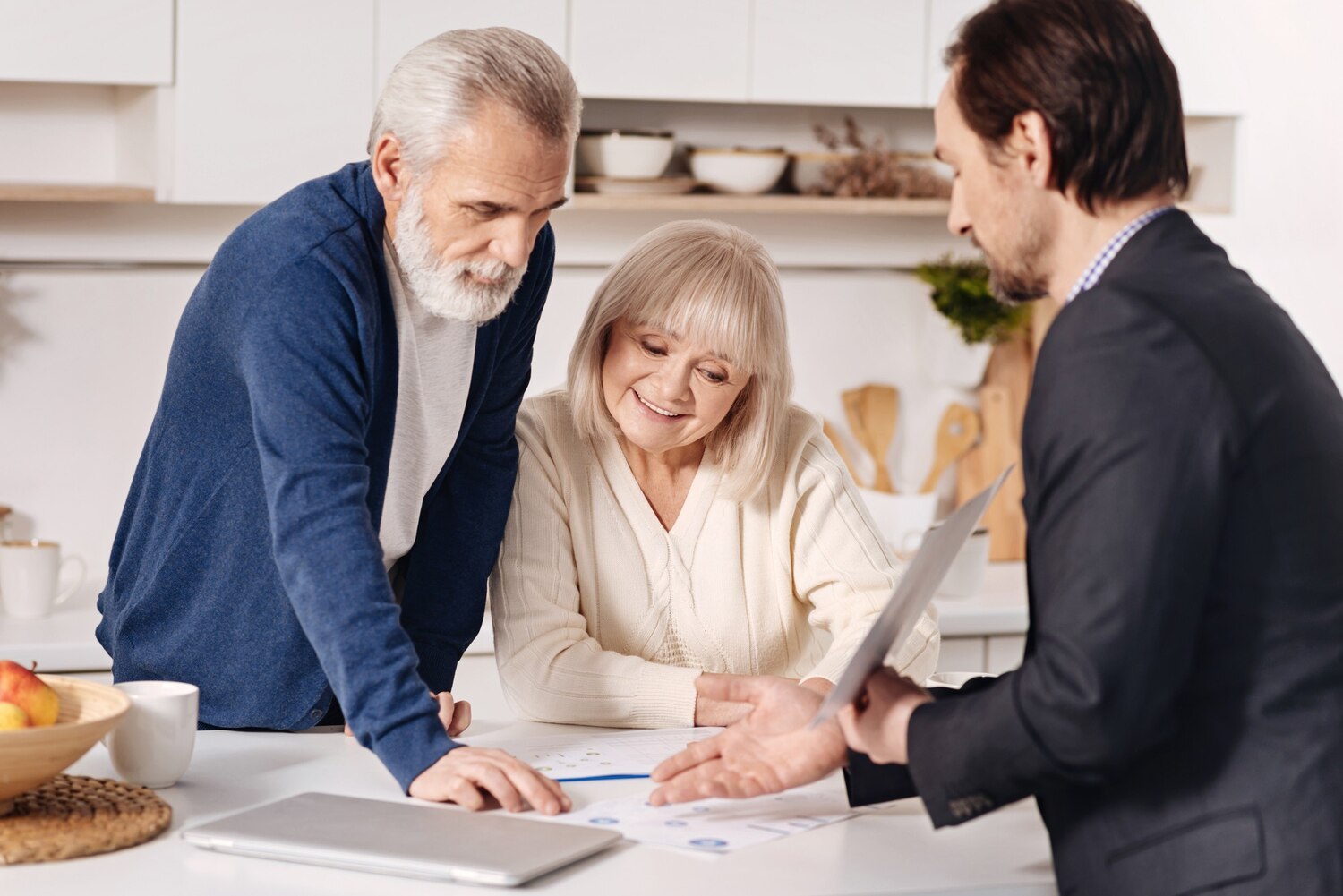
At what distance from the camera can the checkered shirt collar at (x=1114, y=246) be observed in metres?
1.18

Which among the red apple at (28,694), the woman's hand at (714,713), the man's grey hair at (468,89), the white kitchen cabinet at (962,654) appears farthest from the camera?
the white kitchen cabinet at (962,654)

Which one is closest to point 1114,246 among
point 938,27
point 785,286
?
point 938,27

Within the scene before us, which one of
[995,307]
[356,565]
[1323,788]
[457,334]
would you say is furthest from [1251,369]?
[995,307]

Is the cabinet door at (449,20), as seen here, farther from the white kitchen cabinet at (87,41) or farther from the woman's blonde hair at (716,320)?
the woman's blonde hair at (716,320)

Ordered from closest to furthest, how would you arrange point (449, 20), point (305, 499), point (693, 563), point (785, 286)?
point (305, 499) → point (693, 563) → point (449, 20) → point (785, 286)

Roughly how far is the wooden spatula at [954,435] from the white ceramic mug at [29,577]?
6.33 feet

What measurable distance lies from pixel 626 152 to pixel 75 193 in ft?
3.44

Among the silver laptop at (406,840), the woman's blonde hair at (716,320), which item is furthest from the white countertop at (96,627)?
the silver laptop at (406,840)

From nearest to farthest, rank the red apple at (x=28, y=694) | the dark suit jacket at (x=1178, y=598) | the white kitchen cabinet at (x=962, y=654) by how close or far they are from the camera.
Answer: the dark suit jacket at (x=1178, y=598) < the red apple at (x=28, y=694) < the white kitchen cabinet at (x=962, y=654)

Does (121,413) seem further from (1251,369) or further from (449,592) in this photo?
(1251,369)

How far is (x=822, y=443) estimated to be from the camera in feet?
6.83

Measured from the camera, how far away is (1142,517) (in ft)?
3.43

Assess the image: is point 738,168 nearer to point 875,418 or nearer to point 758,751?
point 875,418

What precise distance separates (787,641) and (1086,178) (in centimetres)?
101
